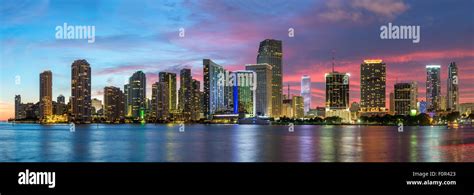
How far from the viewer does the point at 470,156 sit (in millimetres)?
42469
